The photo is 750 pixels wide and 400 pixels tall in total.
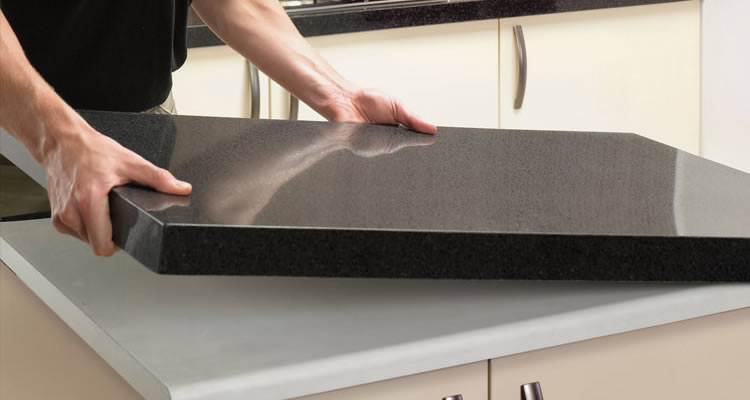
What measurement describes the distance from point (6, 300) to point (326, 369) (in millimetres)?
512

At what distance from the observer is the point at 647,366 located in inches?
35.8

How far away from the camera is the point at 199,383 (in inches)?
30.0

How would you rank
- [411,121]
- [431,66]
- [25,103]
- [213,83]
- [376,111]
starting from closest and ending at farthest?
[25,103] < [411,121] < [376,111] < [213,83] < [431,66]

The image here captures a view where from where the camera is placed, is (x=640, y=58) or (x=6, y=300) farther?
(x=640, y=58)

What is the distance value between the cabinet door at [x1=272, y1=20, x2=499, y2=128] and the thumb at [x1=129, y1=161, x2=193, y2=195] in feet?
4.85

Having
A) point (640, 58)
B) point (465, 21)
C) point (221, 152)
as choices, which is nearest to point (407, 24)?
point (465, 21)

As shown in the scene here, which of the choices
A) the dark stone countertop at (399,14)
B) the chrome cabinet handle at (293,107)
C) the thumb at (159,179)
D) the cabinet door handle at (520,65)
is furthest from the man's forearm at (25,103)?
the cabinet door handle at (520,65)

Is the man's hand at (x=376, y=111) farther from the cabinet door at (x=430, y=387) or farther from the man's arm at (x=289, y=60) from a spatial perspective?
the cabinet door at (x=430, y=387)

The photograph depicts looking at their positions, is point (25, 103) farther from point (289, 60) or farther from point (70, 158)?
point (289, 60)

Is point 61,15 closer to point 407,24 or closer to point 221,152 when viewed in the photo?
point 221,152

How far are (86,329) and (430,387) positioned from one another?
1.01ft

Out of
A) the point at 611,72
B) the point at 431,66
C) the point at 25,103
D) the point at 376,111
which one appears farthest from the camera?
the point at 611,72

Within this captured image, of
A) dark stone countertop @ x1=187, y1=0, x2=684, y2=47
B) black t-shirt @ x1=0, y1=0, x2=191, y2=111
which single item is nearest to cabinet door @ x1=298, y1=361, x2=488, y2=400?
black t-shirt @ x1=0, y1=0, x2=191, y2=111

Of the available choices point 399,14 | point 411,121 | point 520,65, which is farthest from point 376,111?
point 520,65
